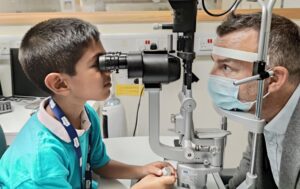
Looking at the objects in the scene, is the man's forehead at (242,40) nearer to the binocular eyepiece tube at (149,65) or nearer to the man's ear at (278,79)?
the man's ear at (278,79)

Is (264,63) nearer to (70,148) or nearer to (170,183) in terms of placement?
(170,183)

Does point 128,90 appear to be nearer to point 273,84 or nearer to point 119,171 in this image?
point 119,171

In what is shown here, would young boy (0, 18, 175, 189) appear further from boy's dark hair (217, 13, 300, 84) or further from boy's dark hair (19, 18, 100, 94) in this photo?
boy's dark hair (217, 13, 300, 84)

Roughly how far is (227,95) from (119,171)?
0.42 meters

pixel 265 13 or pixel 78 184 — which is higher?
pixel 265 13

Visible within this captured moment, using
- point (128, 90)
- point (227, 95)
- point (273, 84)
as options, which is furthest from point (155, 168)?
point (128, 90)

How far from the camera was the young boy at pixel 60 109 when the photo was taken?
803 mm

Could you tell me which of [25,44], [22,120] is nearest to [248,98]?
[25,44]

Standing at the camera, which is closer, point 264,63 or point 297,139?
point 264,63

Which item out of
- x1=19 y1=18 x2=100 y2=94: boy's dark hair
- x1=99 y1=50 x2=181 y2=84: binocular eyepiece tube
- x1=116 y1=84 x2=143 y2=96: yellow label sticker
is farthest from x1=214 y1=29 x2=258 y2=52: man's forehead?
x1=116 y1=84 x2=143 y2=96: yellow label sticker

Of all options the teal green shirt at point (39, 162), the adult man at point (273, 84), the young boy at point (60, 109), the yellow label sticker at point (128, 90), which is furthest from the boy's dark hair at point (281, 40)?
the yellow label sticker at point (128, 90)

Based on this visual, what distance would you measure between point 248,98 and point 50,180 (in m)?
0.62

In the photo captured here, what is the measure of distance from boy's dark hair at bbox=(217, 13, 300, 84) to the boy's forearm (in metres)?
0.52

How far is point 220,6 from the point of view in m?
2.05
